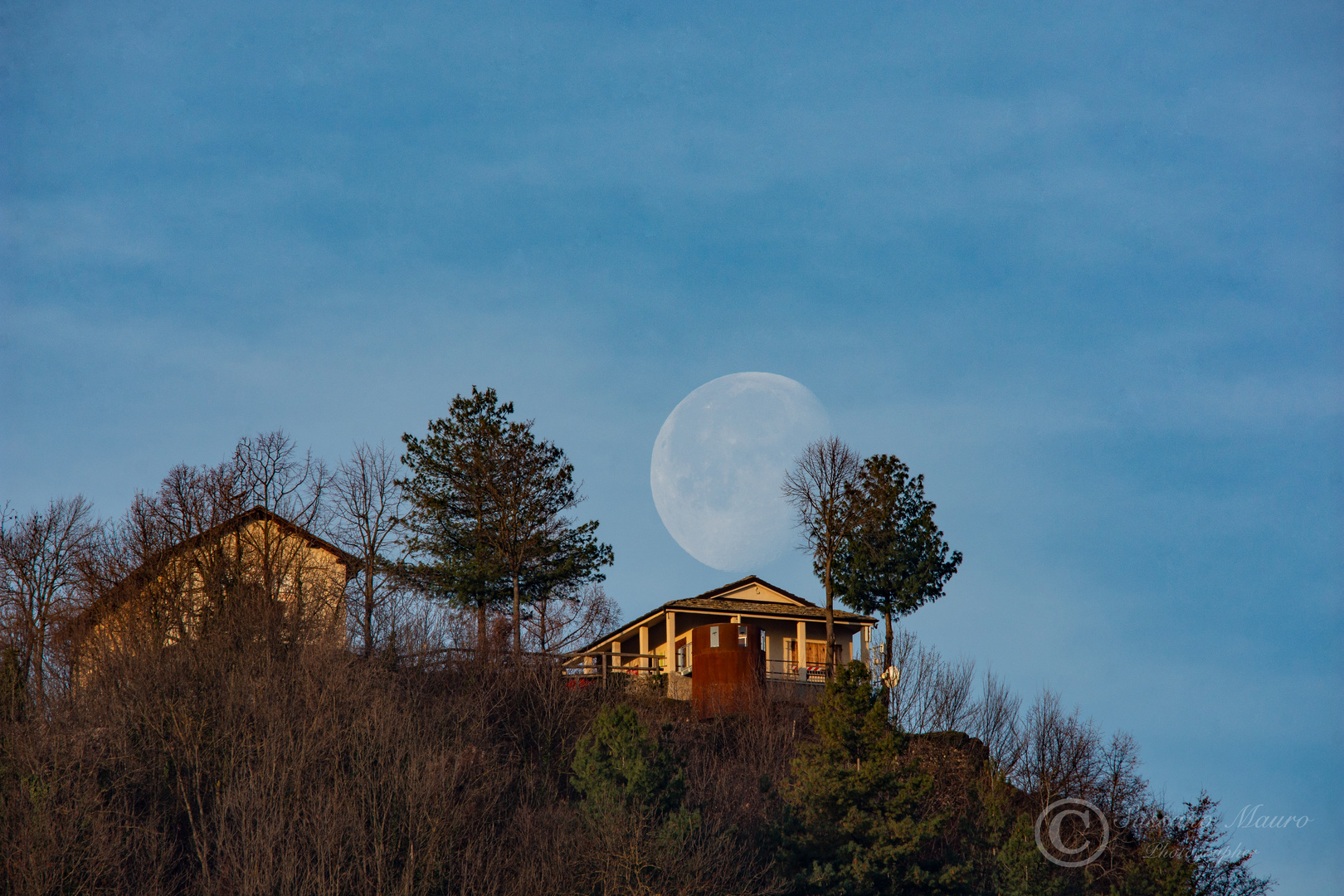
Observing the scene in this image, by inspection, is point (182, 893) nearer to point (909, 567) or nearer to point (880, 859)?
point (880, 859)

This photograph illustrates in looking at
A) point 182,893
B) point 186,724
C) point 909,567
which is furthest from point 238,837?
point 909,567

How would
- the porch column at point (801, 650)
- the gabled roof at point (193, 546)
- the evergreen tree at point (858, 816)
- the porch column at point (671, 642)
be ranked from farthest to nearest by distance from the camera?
1. the porch column at point (671, 642)
2. the porch column at point (801, 650)
3. the gabled roof at point (193, 546)
4. the evergreen tree at point (858, 816)

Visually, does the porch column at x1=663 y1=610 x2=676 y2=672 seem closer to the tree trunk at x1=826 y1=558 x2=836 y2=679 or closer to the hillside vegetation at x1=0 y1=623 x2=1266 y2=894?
the tree trunk at x1=826 y1=558 x2=836 y2=679

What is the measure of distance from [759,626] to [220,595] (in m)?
29.5

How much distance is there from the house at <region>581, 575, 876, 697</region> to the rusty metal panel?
24.9ft

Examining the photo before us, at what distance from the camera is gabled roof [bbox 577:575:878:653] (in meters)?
54.5

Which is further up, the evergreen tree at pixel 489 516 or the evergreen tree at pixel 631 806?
the evergreen tree at pixel 489 516

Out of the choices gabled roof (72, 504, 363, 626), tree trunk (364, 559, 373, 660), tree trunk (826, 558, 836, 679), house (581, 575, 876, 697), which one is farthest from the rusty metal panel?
gabled roof (72, 504, 363, 626)

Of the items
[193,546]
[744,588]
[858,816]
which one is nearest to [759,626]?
[744,588]

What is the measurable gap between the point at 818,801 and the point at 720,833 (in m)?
2.98

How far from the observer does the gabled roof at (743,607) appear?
54.5 m

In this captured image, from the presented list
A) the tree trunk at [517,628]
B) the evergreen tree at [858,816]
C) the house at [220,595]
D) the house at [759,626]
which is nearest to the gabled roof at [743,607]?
the house at [759,626]

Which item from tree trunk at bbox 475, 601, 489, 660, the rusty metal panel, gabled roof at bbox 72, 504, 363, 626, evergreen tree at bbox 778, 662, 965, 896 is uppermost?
gabled roof at bbox 72, 504, 363, 626

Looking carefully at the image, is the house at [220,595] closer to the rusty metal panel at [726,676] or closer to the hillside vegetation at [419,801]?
the hillside vegetation at [419,801]
